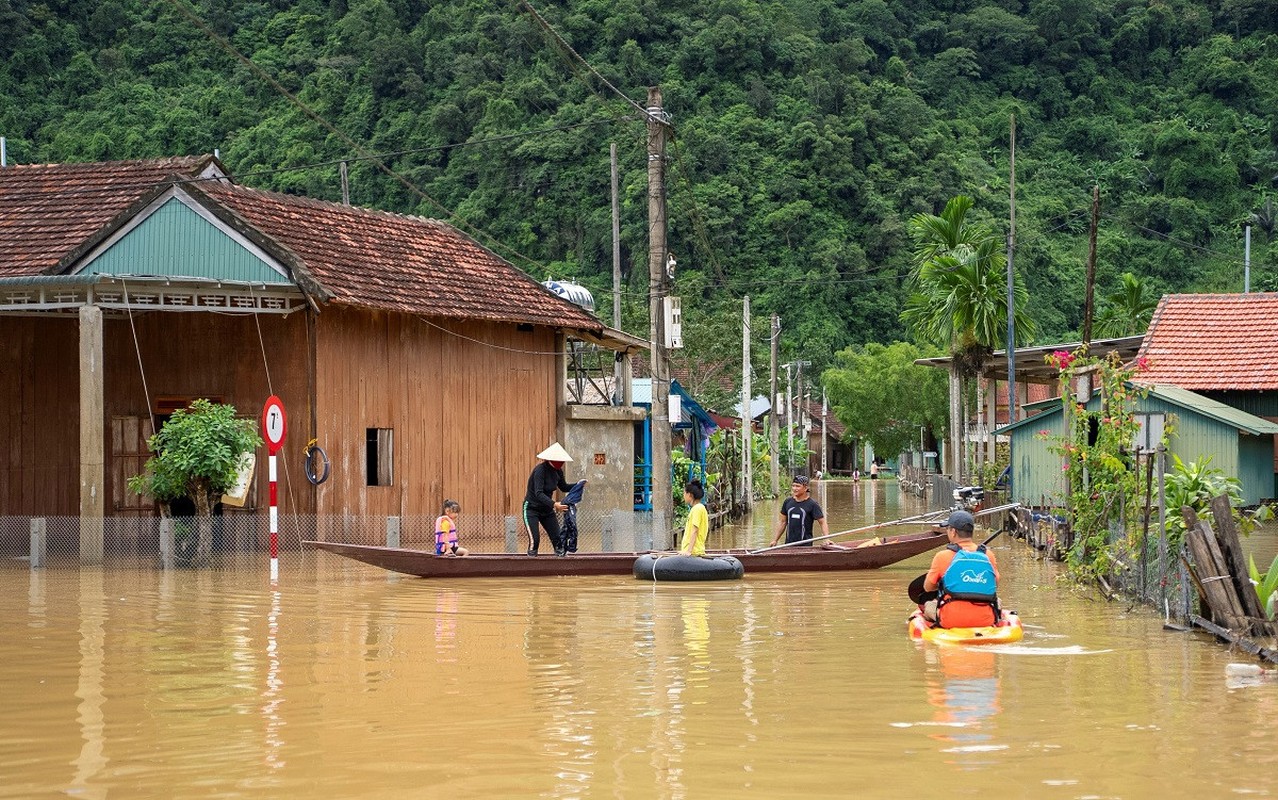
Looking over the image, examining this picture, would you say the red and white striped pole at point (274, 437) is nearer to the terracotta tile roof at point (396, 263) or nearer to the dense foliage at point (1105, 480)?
the terracotta tile roof at point (396, 263)

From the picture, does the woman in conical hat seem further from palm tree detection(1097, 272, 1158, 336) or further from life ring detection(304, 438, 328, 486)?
palm tree detection(1097, 272, 1158, 336)

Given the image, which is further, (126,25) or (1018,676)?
(126,25)

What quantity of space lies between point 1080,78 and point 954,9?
9197mm

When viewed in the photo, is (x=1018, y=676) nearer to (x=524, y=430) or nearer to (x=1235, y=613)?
(x=1235, y=613)

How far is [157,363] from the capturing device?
87.1ft

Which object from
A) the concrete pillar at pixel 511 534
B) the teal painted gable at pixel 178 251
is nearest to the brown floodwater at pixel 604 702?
the concrete pillar at pixel 511 534

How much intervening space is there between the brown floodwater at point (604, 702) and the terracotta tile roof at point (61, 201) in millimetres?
9404

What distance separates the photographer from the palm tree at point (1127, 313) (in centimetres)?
5478

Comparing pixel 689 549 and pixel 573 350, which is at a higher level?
pixel 573 350

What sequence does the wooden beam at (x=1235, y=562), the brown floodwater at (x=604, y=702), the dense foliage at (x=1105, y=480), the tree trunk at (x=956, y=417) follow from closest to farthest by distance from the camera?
the brown floodwater at (x=604, y=702), the wooden beam at (x=1235, y=562), the dense foliage at (x=1105, y=480), the tree trunk at (x=956, y=417)

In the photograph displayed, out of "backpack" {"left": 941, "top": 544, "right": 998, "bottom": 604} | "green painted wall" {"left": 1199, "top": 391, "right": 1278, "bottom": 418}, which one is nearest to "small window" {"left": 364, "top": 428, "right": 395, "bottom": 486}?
"backpack" {"left": 941, "top": 544, "right": 998, "bottom": 604}

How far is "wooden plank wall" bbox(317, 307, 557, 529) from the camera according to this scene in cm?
2648

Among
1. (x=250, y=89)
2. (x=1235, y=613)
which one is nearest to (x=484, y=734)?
(x=1235, y=613)

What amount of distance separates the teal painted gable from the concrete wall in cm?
788
